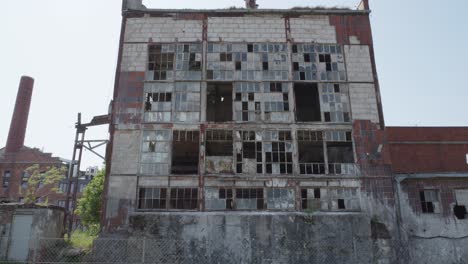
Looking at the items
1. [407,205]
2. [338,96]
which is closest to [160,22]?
[338,96]

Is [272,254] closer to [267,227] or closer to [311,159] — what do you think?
[267,227]

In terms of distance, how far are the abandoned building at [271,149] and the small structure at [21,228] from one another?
9.83 ft

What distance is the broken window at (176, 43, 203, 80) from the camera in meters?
21.4

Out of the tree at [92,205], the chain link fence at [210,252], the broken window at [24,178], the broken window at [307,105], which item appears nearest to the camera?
the chain link fence at [210,252]

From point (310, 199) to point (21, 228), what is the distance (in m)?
14.4

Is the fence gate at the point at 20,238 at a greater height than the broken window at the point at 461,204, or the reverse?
the broken window at the point at 461,204

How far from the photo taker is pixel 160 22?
22266 mm

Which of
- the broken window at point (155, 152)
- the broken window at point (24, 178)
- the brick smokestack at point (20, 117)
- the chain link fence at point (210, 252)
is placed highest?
the brick smokestack at point (20, 117)

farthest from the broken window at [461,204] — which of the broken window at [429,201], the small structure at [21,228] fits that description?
the small structure at [21,228]

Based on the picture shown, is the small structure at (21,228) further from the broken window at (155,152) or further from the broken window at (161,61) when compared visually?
the broken window at (161,61)

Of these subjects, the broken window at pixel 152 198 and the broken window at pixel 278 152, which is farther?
the broken window at pixel 278 152

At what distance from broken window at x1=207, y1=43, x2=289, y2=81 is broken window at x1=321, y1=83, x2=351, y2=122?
8.24 ft

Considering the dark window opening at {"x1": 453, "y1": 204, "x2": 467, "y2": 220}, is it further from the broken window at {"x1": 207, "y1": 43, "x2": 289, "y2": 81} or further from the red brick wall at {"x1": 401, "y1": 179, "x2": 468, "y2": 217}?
the broken window at {"x1": 207, "y1": 43, "x2": 289, "y2": 81}

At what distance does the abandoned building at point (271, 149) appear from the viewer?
18547 mm
